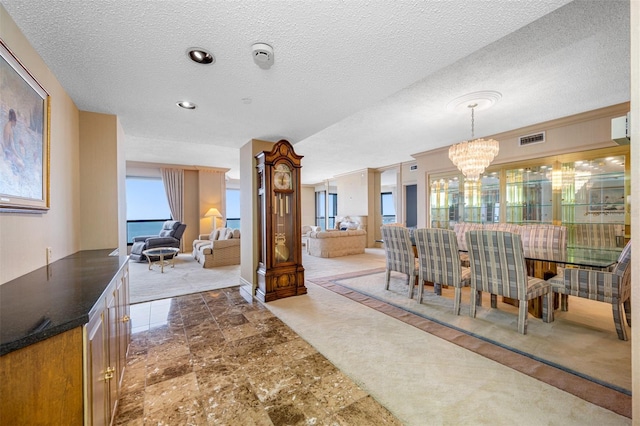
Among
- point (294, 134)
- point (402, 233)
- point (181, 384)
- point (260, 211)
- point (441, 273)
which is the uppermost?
point (294, 134)

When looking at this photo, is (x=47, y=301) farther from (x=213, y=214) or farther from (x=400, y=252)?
(x=213, y=214)

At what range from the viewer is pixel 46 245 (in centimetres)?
187

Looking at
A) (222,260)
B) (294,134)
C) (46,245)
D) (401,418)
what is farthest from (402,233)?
(222,260)

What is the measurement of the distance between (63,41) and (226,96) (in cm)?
112

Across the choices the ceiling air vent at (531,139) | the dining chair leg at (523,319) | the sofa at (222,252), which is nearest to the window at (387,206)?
the ceiling air vent at (531,139)

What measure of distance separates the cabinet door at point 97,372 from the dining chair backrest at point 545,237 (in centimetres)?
463

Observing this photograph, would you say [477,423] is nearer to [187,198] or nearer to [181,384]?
[181,384]

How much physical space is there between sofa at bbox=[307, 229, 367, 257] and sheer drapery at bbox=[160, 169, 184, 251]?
14.5 feet

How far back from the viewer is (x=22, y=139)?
1507 mm

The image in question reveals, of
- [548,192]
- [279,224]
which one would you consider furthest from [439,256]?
[548,192]

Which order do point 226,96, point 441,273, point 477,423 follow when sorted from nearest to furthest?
point 477,423 → point 226,96 → point 441,273

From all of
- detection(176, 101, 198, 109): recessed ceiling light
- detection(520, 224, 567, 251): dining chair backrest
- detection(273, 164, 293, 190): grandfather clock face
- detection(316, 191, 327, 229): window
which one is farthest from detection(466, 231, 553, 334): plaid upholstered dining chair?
detection(316, 191, 327, 229): window

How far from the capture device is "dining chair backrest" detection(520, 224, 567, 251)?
3.47m

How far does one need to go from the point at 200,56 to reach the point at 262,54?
47 cm
